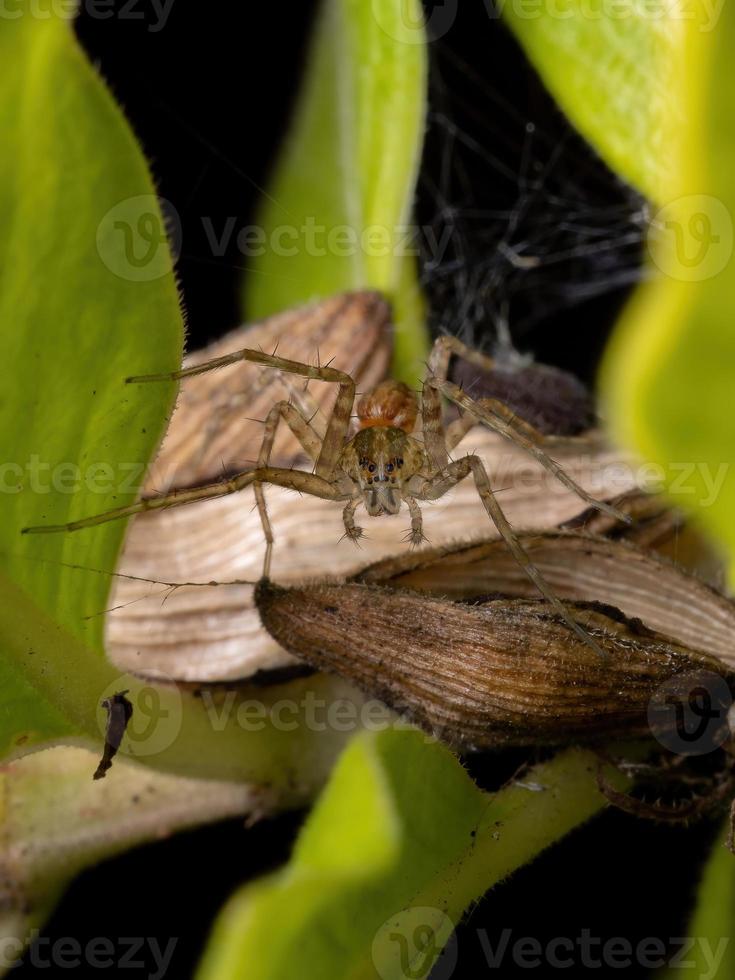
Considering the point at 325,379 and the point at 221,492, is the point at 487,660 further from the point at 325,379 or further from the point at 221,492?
the point at 325,379

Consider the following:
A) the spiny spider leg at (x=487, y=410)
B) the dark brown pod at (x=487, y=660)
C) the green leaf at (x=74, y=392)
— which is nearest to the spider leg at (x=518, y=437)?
the spiny spider leg at (x=487, y=410)

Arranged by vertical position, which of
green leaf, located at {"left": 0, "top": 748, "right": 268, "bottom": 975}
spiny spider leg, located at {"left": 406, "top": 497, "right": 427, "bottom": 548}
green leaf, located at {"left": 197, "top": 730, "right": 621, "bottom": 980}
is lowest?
green leaf, located at {"left": 0, "top": 748, "right": 268, "bottom": 975}

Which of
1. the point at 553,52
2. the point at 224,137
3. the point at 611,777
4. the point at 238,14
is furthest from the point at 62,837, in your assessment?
the point at 238,14

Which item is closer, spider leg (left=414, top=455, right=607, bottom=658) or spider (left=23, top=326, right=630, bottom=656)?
spider leg (left=414, top=455, right=607, bottom=658)

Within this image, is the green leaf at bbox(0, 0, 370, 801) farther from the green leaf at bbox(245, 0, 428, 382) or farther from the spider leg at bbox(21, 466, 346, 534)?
the green leaf at bbox(245, 0, 428, 382)

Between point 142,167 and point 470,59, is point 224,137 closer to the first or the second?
point 470,59

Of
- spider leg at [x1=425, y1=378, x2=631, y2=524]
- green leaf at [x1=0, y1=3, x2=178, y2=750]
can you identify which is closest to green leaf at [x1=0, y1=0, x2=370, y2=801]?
green leaf at [x1=0, y1=3, x2=178, y2=750]

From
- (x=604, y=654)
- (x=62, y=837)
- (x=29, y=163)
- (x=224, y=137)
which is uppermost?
(x=224, y=137)
